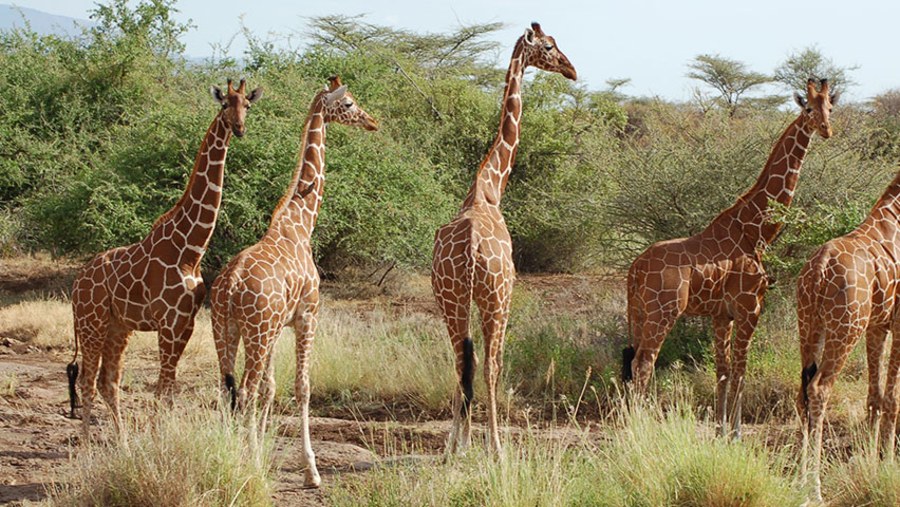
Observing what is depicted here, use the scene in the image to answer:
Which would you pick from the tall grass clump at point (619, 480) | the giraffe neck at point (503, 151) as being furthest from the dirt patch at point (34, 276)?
the tall grass clump at point (619, 480)

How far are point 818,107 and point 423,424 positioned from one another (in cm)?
Answer: 401

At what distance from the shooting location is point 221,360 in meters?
6.32

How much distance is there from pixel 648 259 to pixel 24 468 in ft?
14.5

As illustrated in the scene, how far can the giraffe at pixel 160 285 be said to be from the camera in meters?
6.48

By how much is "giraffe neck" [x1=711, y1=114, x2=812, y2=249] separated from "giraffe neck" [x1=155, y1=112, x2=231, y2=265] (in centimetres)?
353

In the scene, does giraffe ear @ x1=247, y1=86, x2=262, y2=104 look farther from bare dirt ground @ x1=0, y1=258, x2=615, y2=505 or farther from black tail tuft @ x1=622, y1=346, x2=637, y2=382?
black tail tuft @ x1=622, y1=346, x2=637, y2=382

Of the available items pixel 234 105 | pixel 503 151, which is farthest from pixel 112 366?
pixel 503 151

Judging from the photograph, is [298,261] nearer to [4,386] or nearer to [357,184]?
[4,386]

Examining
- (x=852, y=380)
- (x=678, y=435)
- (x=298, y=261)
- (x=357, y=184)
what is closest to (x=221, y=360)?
(x=298, y=261)

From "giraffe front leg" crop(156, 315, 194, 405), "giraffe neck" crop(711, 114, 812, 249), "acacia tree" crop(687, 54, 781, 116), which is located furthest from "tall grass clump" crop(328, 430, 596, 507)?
"acacia tree" crop(687, 54, 781, 116)

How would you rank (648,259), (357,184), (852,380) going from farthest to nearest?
(357,184) < (852,380) < (648,259)

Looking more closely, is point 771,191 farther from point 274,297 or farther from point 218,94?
point 218,94

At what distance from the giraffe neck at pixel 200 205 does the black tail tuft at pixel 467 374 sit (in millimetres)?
1809

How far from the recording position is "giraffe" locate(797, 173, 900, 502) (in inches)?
248
